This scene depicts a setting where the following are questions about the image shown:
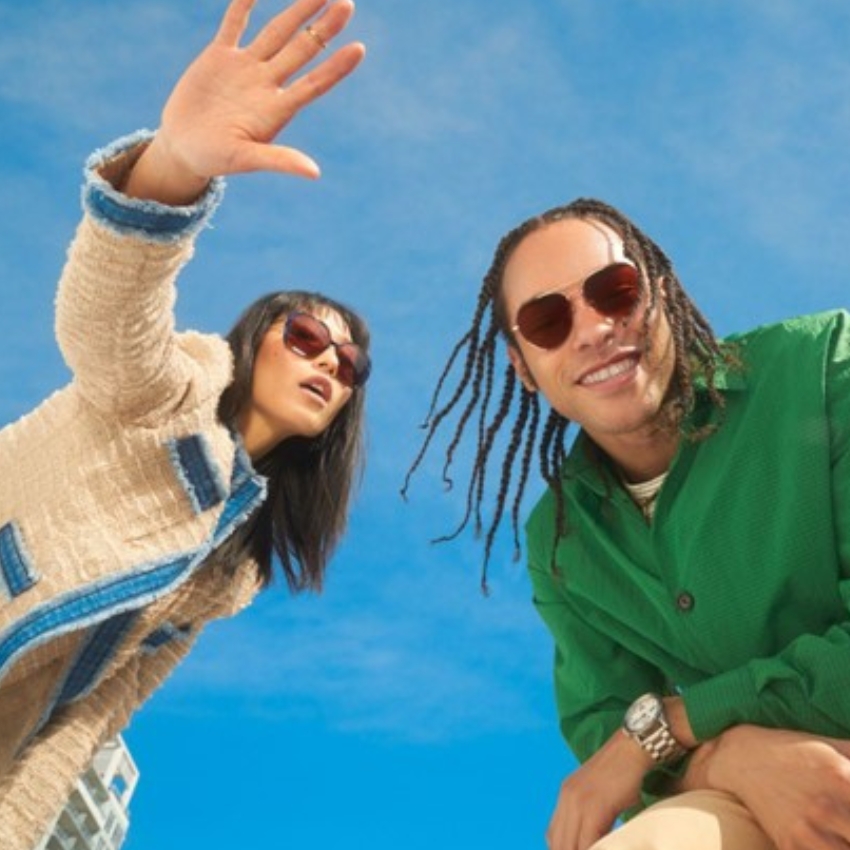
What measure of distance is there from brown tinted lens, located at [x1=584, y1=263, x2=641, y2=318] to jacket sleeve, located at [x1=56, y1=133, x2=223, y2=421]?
127 centimetres

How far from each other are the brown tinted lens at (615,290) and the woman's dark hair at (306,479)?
9.18 ft

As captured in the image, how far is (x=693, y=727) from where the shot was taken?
3.27 meters

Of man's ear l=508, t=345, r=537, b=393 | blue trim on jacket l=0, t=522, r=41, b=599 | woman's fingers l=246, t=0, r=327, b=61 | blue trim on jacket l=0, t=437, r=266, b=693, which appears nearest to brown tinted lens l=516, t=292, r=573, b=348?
man's ear l=508, t=345, r=537, b=393

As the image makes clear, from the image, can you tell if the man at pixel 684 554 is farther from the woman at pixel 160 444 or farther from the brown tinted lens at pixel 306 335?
the brown tinted lens at pixel 306 335

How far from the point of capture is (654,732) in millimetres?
3338

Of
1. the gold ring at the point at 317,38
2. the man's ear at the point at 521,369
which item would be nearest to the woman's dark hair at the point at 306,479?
the man's ear at the point at 521,369

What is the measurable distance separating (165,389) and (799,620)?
2889 millimetres

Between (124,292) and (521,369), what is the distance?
148cm

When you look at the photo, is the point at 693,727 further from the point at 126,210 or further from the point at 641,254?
the point at 126,210

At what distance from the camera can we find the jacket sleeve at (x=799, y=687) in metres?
3.08

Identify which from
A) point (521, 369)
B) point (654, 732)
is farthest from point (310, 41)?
point (654, 732)

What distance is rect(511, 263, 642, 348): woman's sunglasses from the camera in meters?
4.02

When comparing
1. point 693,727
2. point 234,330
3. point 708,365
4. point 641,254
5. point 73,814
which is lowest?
point 693,727

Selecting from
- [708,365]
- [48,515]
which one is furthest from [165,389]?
[708,365]
